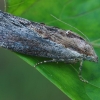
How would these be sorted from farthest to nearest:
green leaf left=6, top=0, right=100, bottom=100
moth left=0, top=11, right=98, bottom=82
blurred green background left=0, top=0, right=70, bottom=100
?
1. blurred green background left=0, top=0, right=70, bottom=100
2. moth left=0, top=11, right=98, bottom=82
3. green leaf left=6, top=0, right=100, bottom=100

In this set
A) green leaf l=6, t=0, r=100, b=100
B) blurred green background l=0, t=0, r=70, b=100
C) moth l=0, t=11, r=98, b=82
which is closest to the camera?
green leaf l=6, t=0, r=100, b=100

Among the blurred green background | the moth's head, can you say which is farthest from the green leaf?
the blurred green background

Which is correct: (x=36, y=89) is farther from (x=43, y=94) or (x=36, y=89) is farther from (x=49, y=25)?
(x=49, y=25)

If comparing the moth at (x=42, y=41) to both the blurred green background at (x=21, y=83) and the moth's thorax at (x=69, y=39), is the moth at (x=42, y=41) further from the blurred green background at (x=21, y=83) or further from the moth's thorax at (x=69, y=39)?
the blurred green background at (x=21, y=83)

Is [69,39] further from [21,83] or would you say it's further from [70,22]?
[21,83]

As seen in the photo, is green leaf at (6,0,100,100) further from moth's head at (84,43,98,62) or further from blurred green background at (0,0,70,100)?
blurred green background at (0,0,70,100)

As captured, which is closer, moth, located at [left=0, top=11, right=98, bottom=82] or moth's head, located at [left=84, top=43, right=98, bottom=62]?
moth, located at [left=0, top=11, right=98, bottom=82]

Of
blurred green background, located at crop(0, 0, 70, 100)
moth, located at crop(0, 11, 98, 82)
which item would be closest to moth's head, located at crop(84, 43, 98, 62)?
moth, located at crop(0, 11, 98, 82)

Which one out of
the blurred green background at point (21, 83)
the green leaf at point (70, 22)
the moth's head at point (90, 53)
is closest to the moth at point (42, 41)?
the moth's head at point (90, 53)
